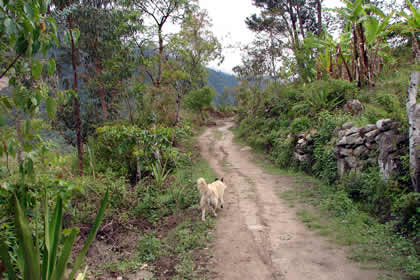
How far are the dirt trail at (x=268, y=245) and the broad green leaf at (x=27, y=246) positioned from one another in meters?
2.15

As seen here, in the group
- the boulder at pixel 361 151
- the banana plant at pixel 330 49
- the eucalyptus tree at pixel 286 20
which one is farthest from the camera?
the eucalyptus tree at pixel 286 20

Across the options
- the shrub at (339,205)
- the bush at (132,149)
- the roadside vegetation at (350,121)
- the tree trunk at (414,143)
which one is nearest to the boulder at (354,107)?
the roadside vegetation at (350,121)

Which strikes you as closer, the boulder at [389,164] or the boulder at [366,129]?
the boulder at [389,164]

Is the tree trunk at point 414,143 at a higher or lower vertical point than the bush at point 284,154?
higher

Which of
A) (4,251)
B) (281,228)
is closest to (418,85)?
(281,228)

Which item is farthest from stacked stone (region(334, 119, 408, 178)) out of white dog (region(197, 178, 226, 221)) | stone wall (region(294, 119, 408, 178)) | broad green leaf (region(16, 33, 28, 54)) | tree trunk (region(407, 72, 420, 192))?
broad green leaf (region(16, 33, 28, 54))

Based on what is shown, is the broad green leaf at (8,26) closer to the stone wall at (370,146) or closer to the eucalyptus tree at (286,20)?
the stone wall at (370,146)

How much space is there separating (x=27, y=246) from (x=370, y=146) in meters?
6.35

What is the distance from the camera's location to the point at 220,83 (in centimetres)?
5228

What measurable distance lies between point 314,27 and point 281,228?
68.3 ft

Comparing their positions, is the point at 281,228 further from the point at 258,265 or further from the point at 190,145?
the point at 190,145

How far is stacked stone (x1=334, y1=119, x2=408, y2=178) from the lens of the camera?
17.1ft

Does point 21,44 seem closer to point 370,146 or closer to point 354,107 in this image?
point 370,146

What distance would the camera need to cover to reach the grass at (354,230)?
3.59 meters
